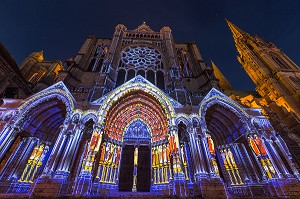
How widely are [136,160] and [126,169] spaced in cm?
90

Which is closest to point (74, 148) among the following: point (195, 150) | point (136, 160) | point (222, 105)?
point (136, 160)

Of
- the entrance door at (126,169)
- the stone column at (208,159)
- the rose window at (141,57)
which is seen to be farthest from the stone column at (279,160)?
the rose window at (141,57)

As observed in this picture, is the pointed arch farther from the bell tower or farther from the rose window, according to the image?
the rose window

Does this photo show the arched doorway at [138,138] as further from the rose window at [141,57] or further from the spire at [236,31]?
the spire at [236,31]

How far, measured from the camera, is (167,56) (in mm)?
17859

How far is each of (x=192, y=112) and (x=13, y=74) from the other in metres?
13.8

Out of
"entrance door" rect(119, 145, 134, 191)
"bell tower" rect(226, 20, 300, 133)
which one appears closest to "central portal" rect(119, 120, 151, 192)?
"entrance door" rect(119, 145, 134, 191)

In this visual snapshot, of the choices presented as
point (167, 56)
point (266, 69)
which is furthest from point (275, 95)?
point (167, 56)

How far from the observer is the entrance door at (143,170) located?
10.4 meters

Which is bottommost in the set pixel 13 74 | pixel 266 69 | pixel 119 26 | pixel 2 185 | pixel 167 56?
pixel 2 185

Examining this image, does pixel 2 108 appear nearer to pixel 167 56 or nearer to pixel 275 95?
pixel 167 56

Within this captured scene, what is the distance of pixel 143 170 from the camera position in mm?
10977

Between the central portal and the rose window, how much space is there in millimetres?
7557

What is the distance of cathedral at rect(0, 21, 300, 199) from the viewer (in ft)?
27.6
